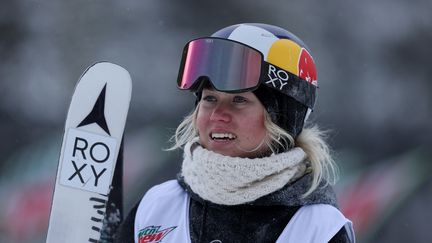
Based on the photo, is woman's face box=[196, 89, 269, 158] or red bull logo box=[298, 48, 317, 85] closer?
woman's face box=[196, 89, 269, 158]

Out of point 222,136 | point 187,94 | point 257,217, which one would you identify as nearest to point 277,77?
point 222,136

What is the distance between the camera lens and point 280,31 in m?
2.09

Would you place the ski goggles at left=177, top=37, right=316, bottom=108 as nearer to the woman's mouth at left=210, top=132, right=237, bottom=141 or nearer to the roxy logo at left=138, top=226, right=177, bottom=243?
the woman's mouth at left=210, top=132, right=237, bottom=141

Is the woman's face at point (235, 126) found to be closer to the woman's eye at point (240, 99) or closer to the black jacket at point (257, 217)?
the woman's eye at point (240, 99)

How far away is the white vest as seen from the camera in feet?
6.03

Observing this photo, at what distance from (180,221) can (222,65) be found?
0.43 m

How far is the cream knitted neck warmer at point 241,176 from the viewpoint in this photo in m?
1.88

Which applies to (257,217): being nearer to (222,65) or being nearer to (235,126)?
(235,126)

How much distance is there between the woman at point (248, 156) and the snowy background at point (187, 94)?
3.03 metres

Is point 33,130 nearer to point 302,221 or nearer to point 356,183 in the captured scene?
point 356,183

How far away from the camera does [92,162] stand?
115 inches

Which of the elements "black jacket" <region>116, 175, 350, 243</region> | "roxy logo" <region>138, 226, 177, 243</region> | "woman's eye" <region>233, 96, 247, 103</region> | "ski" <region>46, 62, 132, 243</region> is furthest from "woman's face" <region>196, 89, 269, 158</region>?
"ski" <region>46, 62, 132, 243</region>

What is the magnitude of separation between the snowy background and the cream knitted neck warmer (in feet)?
10.3

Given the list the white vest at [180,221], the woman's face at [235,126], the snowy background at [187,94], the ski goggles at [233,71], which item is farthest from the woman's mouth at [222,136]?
the snowy background at [187,94]
